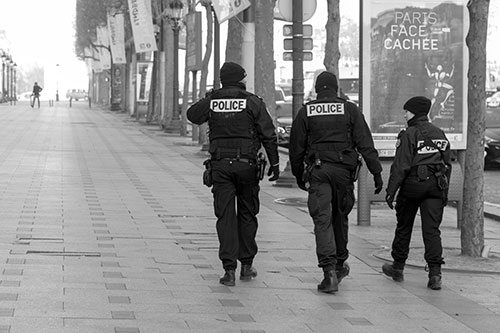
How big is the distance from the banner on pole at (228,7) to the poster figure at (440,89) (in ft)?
15.9

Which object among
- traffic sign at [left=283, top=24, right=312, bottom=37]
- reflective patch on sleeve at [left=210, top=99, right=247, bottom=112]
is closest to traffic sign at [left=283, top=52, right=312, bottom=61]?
traffic sign at [left=283, top=24, right=312, bottom=37]

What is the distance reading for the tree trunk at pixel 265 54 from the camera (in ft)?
69.9

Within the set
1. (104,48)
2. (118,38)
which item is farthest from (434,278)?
(104,48)

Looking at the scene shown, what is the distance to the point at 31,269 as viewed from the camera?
9.88m

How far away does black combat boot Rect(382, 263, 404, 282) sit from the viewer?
997 centimetres

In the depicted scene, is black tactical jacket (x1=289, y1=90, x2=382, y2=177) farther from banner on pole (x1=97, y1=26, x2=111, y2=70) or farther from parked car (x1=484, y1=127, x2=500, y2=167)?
banner on pole (x1=97, y1=26, x2=111, y2=70)

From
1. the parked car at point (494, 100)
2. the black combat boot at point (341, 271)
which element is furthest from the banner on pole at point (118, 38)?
the black combat boot at point (341, 271)

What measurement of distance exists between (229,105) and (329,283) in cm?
163

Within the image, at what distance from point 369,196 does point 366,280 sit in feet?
13.6

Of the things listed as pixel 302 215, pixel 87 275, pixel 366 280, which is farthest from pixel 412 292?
pixel 302 215

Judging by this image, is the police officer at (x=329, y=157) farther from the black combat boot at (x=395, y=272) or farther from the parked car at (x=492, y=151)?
the parked car at (x=492, y=151)

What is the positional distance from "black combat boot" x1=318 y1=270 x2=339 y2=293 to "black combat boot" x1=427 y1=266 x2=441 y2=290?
2.85 feet

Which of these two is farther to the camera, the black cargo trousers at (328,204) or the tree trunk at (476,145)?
the tree trunk at (476,145)

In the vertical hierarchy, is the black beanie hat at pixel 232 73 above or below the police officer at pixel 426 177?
above
